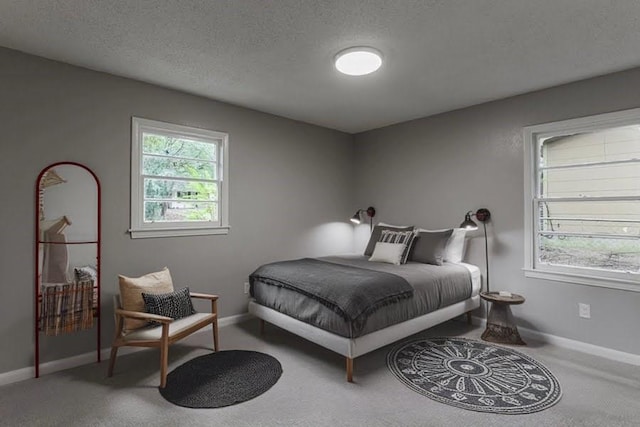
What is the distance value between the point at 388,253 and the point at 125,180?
278cm

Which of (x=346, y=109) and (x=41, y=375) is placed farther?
(x=346, y=109)

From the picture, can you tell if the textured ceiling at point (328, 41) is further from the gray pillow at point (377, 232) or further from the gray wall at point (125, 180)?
the gray pillow at point (377, 232)

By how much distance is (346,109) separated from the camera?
403 centimetres

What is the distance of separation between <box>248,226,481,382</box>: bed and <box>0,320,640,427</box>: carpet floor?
249 millimetres

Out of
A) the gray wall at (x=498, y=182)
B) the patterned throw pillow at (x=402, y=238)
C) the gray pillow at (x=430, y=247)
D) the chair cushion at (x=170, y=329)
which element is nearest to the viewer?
the chair cushion at (x=170, y=329)

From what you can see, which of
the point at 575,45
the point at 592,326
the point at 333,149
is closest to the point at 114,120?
the point at 333,149

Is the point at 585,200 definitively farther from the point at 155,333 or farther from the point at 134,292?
the point at 134,292

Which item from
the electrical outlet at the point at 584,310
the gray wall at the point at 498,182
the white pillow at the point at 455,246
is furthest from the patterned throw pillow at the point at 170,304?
the electrical outlet at the point at 584,310

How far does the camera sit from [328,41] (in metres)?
2.41

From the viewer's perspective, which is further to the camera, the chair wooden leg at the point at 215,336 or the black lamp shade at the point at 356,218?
the black lamp shade at the point at 356,218

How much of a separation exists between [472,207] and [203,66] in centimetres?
318

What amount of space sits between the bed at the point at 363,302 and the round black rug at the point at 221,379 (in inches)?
16.3

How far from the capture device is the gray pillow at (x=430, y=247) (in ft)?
12.1

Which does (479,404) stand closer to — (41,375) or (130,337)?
(130,337)
